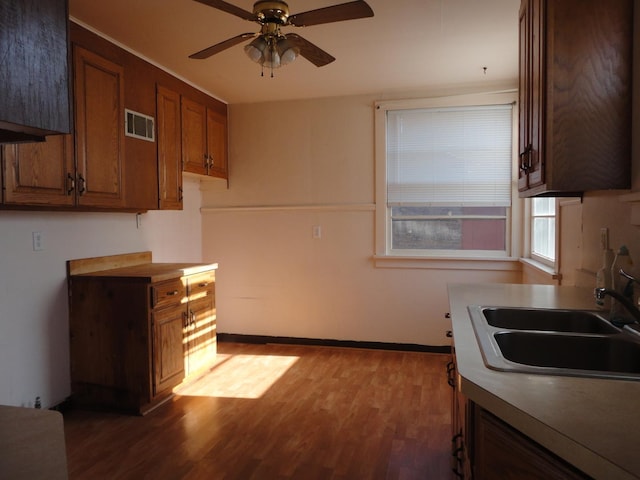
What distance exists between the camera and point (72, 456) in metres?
2.36

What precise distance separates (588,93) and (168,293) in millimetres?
2599

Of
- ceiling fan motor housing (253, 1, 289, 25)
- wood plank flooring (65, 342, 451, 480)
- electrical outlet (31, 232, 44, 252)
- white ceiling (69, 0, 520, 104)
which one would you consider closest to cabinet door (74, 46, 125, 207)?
white ceiling (69, 0, 520, 104)

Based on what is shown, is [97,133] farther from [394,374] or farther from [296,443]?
[394,374]

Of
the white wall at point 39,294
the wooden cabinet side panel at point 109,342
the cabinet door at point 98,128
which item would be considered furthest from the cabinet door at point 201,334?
the cabinet door at point 98,128

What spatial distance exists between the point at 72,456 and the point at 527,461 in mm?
2371

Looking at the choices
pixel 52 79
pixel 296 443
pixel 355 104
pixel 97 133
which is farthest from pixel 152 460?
pixel 355 104

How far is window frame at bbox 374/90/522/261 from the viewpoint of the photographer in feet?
12.7

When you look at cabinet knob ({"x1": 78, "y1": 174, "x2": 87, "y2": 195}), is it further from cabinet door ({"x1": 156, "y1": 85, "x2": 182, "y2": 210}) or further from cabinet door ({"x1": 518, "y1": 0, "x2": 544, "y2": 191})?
cabinet door ({"x1": 518, "y1": 0, "x2": 544, "y2": 191})

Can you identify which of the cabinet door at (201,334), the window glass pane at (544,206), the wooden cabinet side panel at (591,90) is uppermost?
the wooden cabinet side panel at (591,90)

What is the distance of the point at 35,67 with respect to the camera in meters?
0.63

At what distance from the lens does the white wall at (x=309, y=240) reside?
419cm

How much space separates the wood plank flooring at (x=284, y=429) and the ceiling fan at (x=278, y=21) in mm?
2018

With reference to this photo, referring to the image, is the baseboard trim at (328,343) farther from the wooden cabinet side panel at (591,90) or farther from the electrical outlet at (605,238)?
the wooden cabinet side panel at (591,90)

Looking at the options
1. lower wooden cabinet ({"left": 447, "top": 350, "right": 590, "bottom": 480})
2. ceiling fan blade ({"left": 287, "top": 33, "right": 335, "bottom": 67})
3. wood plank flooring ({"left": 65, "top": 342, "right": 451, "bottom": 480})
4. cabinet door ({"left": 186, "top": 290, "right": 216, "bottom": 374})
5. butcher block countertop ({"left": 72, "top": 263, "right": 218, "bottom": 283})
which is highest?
ceiling fan blade ({"left": 287, "top": 33, "right": 335, "bottom": 67})
